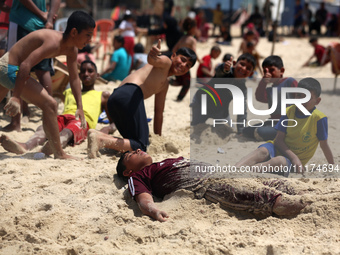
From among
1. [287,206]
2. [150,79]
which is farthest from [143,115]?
[287,206]

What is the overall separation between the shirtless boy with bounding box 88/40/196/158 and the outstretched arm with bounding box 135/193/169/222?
1.05 metres

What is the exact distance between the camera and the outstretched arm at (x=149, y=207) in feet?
9.58

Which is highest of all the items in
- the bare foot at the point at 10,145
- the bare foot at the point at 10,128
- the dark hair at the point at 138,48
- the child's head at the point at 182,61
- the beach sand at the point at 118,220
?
the child's head at the point at 182,61

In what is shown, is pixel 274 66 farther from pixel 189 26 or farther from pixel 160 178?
pixel 189 26

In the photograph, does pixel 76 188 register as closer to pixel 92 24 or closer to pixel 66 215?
pixel 66 215

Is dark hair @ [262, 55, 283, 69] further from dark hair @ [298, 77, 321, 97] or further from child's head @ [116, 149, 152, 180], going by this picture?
child's head @ [116, 149, 152, 180]

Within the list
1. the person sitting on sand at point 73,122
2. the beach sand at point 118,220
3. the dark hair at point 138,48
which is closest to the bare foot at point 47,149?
the person sitting on sand at point 73,122

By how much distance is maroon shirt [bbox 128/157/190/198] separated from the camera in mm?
3193

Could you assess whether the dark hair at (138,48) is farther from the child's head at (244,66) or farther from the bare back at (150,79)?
the bare back at (150,79)

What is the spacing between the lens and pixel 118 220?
2.95m

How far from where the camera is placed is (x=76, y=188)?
3.35 meters

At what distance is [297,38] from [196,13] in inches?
176

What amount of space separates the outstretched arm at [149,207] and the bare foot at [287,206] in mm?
731

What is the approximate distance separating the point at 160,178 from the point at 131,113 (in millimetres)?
1055
